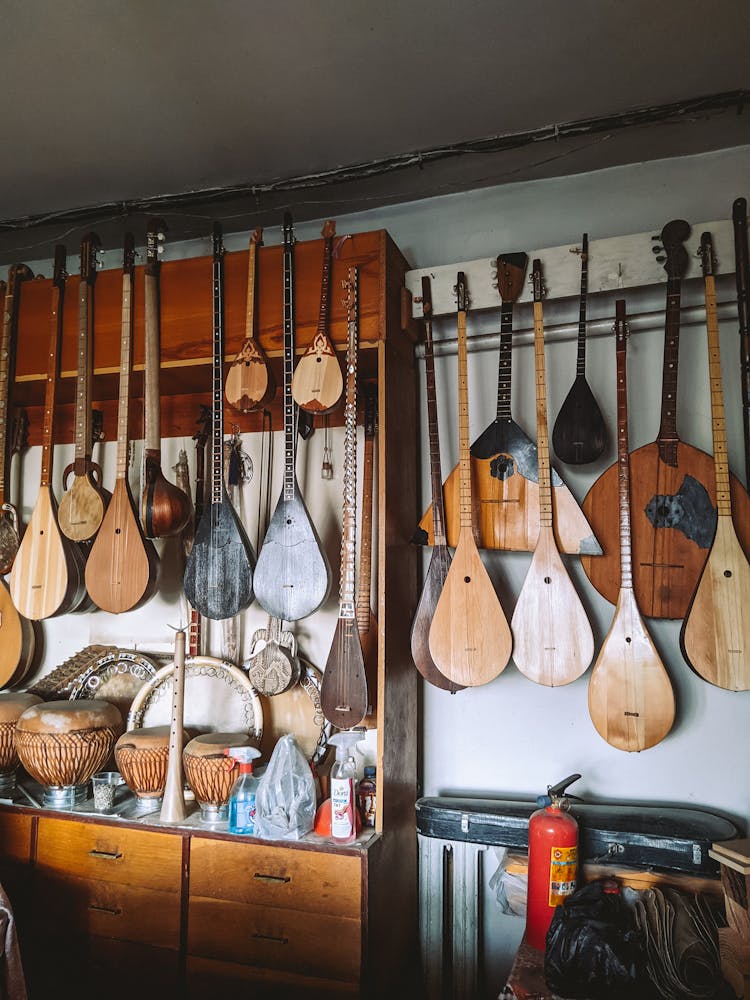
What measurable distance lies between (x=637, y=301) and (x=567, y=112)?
1.94 feet

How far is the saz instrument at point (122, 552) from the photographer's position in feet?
7.66

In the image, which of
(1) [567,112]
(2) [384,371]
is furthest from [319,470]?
(1) [567,112]

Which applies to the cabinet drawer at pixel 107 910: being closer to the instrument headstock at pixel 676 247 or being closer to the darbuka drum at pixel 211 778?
the darbuka drum at pixel 211 778

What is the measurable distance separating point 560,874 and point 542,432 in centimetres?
118

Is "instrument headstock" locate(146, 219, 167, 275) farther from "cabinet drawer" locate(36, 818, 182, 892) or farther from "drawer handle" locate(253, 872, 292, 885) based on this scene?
"drawer handle" locate(253, 872, 292, 885)

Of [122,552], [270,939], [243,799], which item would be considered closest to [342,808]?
[243,799]

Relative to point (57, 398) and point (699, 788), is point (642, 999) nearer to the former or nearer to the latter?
point (699, 788)

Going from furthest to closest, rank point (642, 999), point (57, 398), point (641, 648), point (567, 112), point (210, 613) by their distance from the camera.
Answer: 1. point (57, 398)
2. point (210, 613)
3. point (567, 112)
4. point (641, 648)
5. point (642, 999)

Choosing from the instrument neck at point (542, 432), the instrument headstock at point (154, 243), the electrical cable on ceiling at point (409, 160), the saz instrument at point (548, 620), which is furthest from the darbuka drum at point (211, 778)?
the electrical cable on ceiling at point (409, 160)

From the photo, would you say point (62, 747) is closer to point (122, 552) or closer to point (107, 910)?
point (107, 910)

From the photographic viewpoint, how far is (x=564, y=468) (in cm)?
231

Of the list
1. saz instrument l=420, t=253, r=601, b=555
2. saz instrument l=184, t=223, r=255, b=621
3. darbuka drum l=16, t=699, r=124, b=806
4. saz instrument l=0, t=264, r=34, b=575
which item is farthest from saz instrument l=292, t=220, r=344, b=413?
darbuka drum l=16, t=699, r=124, b=806

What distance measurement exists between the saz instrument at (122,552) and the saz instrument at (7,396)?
48 centimetres

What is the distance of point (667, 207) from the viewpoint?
232cm
